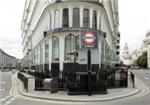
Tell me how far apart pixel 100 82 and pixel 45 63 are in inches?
468

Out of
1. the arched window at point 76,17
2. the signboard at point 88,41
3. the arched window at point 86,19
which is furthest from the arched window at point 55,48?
the signboard at point 88,41

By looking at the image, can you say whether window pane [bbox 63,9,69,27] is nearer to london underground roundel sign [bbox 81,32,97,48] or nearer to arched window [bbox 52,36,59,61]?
arched window [bbox 52,36,59,61]

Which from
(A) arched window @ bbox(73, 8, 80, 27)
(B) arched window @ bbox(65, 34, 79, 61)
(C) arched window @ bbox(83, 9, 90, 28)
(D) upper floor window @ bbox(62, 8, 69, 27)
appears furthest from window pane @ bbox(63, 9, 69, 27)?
(C) arched window @ bbox(83, 9, 90, 28)

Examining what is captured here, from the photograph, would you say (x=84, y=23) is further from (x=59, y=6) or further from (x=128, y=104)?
(x=128, y=104)

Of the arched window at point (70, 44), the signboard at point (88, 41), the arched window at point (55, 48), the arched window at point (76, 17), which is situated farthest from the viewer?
the arched window at point (55, 48)

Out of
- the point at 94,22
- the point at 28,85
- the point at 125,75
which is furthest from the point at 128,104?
the point at 94,22

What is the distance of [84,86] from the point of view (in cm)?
2492

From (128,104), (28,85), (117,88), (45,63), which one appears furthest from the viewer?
(45,63)

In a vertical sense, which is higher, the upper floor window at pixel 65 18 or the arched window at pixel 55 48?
the upper floor window at pixel 65 18

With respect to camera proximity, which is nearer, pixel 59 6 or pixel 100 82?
pixel 100 82

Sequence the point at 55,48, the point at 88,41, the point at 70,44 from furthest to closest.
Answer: the point at 55,48, the point at 70,44, the point at 88,41

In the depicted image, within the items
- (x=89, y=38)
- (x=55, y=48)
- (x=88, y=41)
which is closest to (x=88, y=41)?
(x=88, y=41)

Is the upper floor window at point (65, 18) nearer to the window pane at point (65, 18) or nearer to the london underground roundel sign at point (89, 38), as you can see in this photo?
the window pane at point (65, 18)

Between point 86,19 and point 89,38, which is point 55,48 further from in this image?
point 89,38
